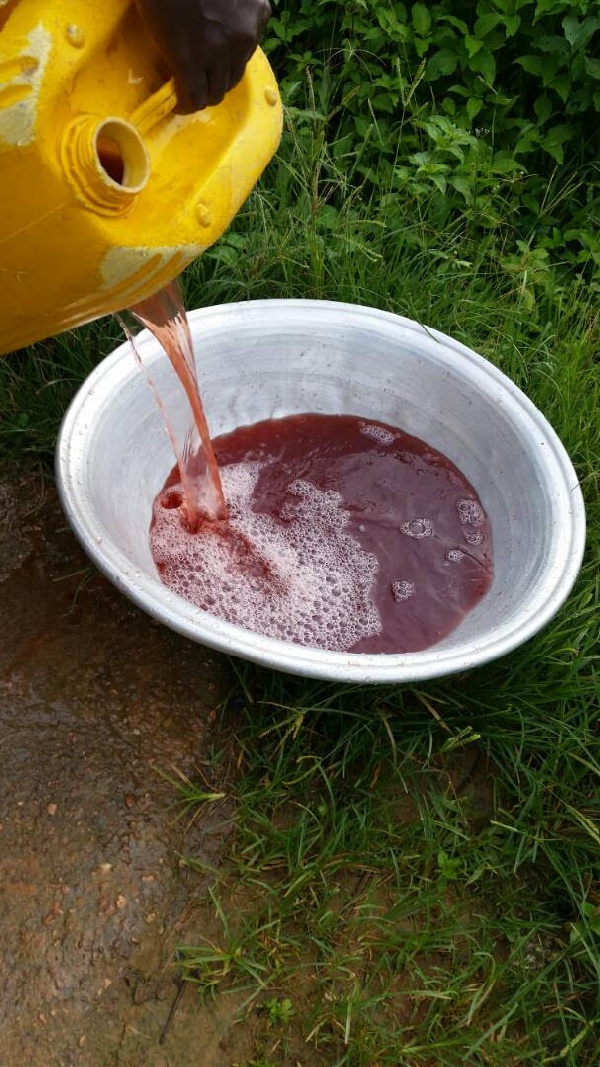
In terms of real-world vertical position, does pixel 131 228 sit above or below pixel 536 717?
above

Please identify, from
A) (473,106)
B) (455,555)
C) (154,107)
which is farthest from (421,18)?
(154,107)

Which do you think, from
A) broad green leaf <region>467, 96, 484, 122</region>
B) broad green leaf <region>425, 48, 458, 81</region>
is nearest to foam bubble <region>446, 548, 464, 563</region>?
broad green leaf <region>467, 96, 484, 122</region>

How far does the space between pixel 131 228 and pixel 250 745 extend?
1013mm

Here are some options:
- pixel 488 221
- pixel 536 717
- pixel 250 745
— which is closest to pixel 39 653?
pixel 250 745

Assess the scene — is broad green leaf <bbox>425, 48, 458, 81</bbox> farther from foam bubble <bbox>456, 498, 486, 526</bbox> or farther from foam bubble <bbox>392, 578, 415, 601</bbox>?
foam bubble <bbox>392, 578, 415, 601</bbox>

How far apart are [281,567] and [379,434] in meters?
0.43

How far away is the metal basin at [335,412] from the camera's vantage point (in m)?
1.40

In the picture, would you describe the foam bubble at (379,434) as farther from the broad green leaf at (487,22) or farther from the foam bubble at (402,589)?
the broad green leaf at (487,22)

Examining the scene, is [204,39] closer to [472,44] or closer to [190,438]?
[190,438]

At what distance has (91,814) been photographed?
5.32ft

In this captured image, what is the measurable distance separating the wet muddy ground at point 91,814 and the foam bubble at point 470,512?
0.59m

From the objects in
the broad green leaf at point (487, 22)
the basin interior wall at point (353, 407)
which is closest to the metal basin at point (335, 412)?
the basin interior wall at point (353, 407)

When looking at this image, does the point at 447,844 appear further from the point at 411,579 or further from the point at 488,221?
the point at 488,221

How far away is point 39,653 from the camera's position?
71.1 inches
